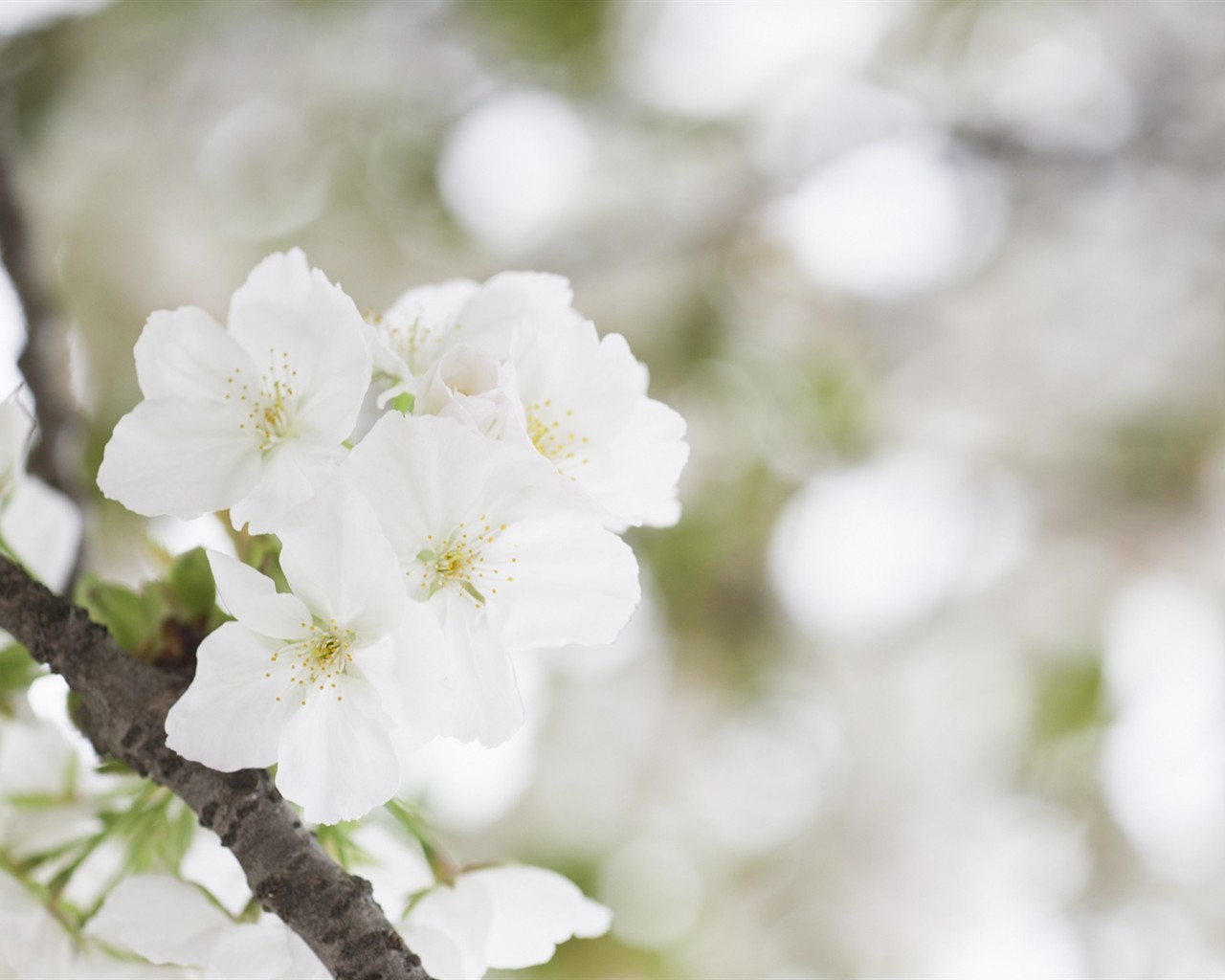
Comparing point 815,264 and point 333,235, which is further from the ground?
point 815,264

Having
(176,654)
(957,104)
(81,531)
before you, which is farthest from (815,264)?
(176,654)

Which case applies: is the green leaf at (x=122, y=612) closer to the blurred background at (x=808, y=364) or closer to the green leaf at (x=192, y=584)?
the green leaf at (x=192, y=584)

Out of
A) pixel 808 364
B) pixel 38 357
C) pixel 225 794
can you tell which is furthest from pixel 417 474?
pixel 808 364

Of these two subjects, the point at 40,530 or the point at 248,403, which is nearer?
the point at 248,403

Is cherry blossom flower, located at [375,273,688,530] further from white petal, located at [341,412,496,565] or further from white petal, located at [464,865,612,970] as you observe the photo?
white petal, located at [464,865,612,970]

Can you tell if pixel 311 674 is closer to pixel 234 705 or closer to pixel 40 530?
pixel 234 705

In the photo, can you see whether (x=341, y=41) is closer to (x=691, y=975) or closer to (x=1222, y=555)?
(x=691, y=975)
